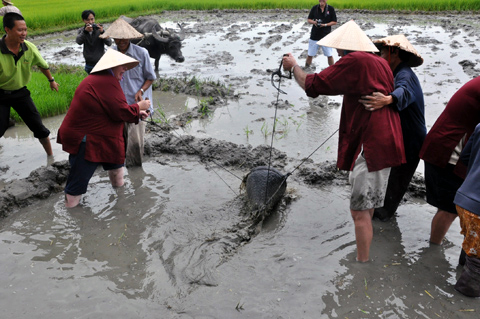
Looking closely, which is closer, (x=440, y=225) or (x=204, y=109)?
(x=440, y=225)

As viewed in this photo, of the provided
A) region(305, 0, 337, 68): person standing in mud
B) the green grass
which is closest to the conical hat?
the green grass

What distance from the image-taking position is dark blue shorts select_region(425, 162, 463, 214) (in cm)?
316

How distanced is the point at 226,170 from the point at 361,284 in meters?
2.25

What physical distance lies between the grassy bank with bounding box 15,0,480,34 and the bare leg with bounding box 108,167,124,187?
13.3 meters

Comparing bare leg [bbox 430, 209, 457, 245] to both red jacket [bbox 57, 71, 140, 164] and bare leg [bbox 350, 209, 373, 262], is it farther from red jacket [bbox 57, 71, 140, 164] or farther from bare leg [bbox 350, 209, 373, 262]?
red jacket [bbox 57, 71, 140, 164]

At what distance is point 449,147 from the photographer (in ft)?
10.1

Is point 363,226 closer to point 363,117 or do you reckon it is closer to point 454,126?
point 363,117

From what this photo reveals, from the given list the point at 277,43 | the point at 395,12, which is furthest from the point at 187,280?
the point at 395,12

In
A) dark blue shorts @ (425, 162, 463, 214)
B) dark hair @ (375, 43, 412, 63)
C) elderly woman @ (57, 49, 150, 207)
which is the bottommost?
dark blue shorts @ (425, 162, 463, 214)

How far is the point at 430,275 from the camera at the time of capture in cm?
314

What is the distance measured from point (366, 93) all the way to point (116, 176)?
9.09ft

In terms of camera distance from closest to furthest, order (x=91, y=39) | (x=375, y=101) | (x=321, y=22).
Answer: (x=375, y=101)
(x=91, y=39)
(x=321, y=22)

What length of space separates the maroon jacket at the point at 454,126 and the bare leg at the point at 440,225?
42 centimetres

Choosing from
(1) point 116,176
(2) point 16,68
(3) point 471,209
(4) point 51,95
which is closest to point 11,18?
(2) point 16,68
